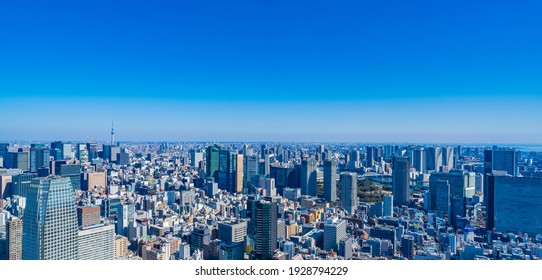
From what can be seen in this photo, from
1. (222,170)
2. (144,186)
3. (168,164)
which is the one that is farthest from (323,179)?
(144,186)

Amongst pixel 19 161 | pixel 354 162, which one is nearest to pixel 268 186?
pixel 354 162

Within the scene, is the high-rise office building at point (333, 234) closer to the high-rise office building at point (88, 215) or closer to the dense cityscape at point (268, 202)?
the dense cityscape at point (268, 202)

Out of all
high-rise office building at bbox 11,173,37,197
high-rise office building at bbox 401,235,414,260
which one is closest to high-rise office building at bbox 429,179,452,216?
high-rise office building at bbox 401,235,414,260

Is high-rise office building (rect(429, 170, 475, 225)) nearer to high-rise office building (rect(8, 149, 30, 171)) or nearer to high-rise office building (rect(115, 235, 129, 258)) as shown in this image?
high-rise office building (rect(115, 235, 129, 258))

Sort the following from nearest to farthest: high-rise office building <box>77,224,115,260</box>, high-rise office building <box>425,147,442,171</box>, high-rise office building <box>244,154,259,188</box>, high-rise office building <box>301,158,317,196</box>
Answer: high-rise office building <box>77,224,115,260</box>
high-rise office building <box>425,147,442,171</box>
high-rise office building <box>244,154,259,188</box>
high-rise office building <box>301,158,317,196</box>

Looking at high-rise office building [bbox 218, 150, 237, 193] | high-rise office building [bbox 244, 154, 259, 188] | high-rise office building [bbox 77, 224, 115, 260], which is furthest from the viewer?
high-rise office building [bbox 244, 154, 259, 188]

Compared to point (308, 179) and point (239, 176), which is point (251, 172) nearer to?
point (239, 176)
